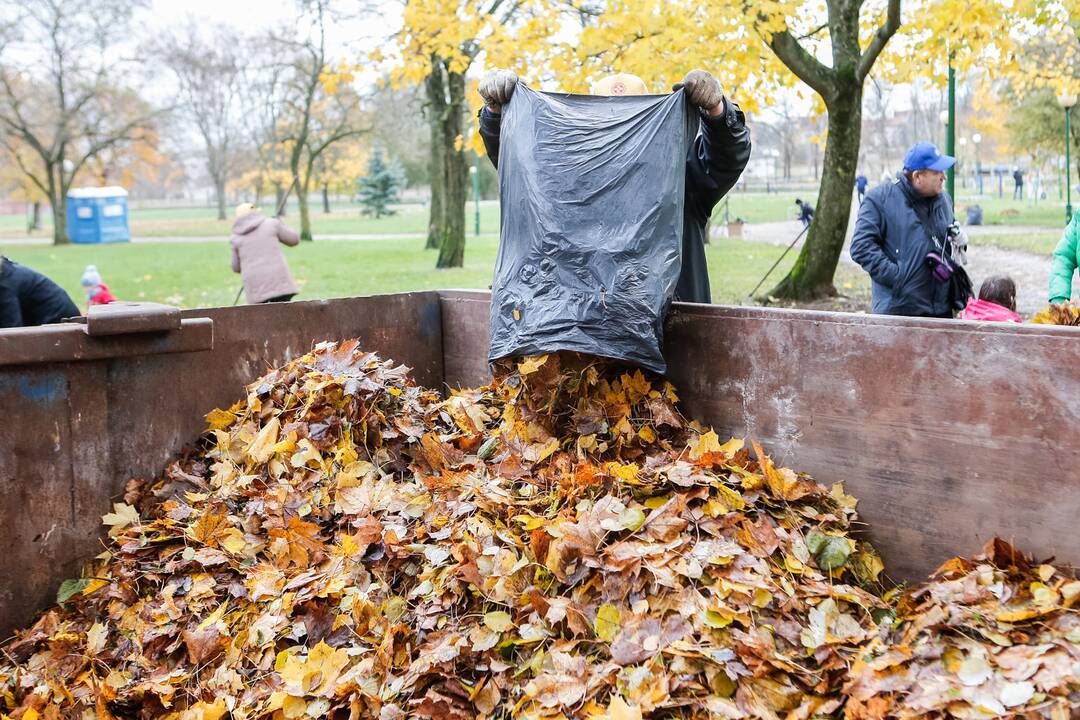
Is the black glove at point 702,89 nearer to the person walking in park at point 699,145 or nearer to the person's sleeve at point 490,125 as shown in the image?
the person walking in park at point 699,145

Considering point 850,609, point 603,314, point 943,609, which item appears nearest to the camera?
point 943,609

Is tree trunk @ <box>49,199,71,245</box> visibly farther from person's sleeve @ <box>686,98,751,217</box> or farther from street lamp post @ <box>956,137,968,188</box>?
street lamp post @ <box>956,137,968,188</box>

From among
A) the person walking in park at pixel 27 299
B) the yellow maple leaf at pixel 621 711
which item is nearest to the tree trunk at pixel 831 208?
the person walking in park at pixel 27 299

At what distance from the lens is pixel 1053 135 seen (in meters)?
32.2

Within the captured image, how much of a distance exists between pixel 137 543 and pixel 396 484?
0.99 meters

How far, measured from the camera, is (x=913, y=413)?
296cm

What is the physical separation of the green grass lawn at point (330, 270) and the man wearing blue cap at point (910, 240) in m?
6.02

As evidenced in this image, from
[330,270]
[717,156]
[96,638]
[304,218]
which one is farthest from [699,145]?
[304,218]

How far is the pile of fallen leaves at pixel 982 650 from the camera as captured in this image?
7.32 ft

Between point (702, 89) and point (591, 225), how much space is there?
0.81 m

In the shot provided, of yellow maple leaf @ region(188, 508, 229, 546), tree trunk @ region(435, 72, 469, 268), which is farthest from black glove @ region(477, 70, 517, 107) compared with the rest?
tree trunk @ region(435, 72, 469, 268)

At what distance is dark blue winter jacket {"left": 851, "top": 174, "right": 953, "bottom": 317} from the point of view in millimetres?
5266

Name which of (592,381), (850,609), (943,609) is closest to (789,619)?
(850,609)

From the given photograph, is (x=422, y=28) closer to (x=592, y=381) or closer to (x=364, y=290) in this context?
(x=364, y=290)
